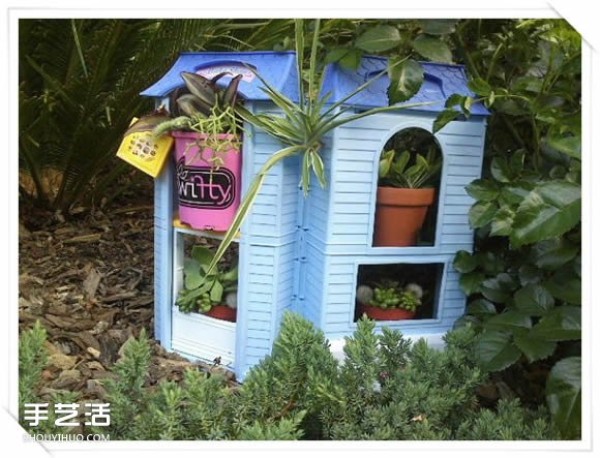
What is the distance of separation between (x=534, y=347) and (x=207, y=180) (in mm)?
484

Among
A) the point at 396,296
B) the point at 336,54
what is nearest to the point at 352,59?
the point at 336,54

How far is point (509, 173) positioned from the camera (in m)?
0.86

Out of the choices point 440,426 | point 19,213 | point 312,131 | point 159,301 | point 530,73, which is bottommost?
point 440,426

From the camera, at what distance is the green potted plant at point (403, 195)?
87 cm

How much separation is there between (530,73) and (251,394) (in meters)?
0.62

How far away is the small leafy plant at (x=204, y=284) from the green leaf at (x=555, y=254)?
439 mm

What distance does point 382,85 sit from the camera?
2.75ft

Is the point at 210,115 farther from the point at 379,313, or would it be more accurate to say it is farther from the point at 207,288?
the point at 379,313

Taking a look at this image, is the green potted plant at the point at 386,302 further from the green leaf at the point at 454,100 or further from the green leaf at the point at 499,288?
the green leaf at the point at 454,100

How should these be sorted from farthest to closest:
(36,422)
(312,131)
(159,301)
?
(159,301)
(312,131)
(36,422)
